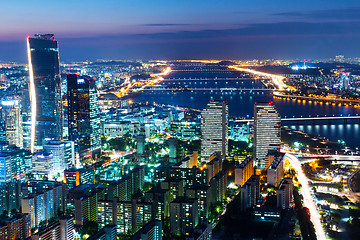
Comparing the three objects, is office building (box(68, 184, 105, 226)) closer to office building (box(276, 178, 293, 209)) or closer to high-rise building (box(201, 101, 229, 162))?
office building (box(276, 178, 293, 209))

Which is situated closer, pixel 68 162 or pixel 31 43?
pixel 68 162

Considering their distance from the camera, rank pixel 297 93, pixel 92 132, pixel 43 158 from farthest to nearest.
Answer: pixel 297 93
pixel 92 132
pixel 43 158

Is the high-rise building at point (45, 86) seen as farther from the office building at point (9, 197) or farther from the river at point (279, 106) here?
the river at point (279, 106)

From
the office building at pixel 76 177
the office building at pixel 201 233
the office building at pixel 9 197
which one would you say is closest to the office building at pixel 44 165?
the office building at pixel 76 177

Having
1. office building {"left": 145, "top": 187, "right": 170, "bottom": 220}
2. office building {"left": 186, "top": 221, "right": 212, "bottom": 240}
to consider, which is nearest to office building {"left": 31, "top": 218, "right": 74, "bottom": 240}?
office building {"left": 145, "top": 187, "right": 170, "bottom": 220}

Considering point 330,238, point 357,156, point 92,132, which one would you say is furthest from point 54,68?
point 330,238

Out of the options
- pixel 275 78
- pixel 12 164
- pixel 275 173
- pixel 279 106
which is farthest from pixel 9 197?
pixel 275 78

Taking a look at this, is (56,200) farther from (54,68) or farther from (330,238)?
(54,68)

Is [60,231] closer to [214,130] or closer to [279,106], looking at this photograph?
[214,130]
